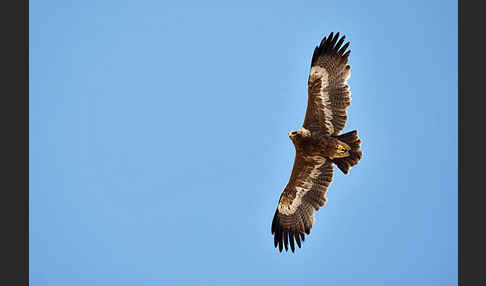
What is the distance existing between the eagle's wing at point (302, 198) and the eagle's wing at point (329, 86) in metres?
1.08

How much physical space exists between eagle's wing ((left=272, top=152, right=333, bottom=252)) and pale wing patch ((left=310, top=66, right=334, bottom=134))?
1.09 meters

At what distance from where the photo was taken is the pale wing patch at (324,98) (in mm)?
9836

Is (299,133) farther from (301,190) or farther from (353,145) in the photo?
(301,190)

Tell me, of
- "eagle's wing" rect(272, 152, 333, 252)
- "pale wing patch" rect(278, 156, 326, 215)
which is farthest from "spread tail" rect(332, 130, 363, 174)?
"pale wing patch" rect(278, 156, 326, 215)

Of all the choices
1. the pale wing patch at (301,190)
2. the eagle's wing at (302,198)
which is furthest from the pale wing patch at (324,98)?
the pale wing patch at (301,190)

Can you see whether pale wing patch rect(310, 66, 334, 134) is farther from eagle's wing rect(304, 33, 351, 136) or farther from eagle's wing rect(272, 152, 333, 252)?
eagle's wing rect(272, 152, 333, 252)

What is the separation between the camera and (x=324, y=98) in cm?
985

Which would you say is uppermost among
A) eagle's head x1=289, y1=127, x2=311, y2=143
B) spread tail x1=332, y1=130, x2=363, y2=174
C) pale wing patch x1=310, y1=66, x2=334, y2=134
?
pale wing patch x1=310, y1=66, x2=334, y2=134

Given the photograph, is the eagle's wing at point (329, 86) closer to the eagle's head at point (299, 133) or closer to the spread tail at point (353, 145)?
the spread tail at point (353, 145)

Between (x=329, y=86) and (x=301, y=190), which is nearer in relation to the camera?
(x=329, y=86)

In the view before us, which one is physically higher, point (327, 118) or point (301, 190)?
point (327, 118)

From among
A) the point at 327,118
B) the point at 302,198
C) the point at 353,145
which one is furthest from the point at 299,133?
the point at 302,198

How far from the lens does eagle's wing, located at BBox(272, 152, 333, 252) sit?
1071 cm

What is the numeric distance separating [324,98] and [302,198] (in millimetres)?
2666
